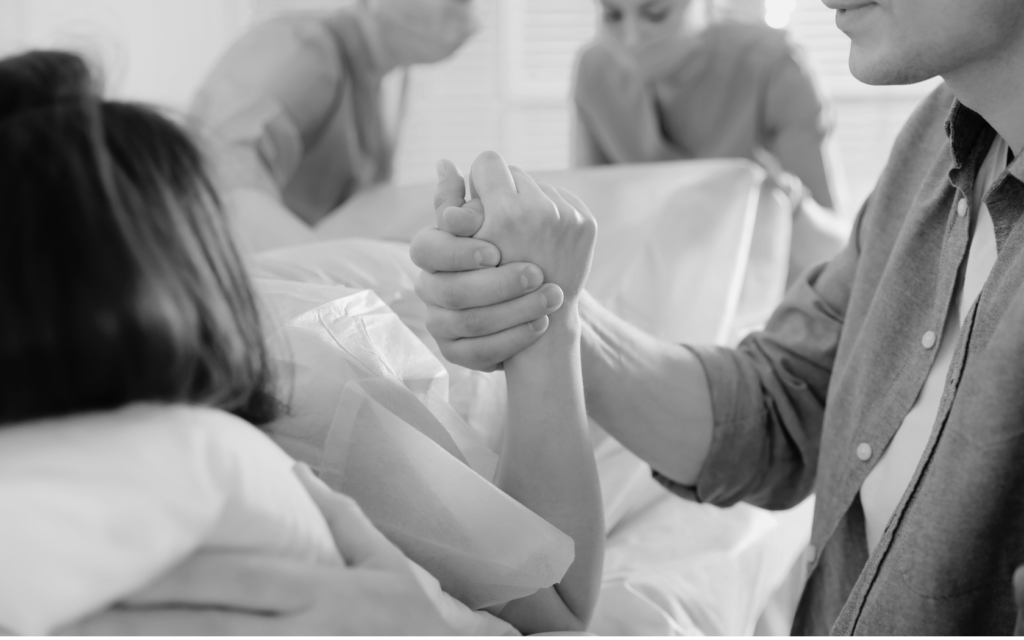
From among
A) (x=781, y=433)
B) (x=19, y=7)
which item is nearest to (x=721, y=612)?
(x=781, y=433)

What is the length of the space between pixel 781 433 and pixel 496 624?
39 centimetres

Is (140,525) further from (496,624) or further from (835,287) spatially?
(835,287)

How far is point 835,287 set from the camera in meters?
0.85

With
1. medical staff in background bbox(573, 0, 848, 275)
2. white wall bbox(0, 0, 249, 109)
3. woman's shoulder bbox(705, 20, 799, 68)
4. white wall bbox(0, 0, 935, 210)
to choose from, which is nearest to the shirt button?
medical staff in background bbox(573, 0, 848, 275)

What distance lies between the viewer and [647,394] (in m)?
0.75

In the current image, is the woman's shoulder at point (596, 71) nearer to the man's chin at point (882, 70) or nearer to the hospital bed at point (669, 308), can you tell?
the hospital bed at point (669, 308)

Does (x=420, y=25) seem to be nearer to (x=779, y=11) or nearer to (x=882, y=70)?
(x=882, y=70)

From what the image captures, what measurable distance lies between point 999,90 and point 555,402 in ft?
1.26

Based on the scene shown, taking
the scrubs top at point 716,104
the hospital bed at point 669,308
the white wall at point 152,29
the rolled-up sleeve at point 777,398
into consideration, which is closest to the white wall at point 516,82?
the white wall at point 152,29

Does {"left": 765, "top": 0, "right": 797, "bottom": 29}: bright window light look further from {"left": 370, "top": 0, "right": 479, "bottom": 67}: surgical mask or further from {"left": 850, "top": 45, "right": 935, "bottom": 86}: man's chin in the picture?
{"left": 850, "top": 45, "right": 935, "bottom": 86}: man's chin

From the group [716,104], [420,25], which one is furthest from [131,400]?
[716,104]

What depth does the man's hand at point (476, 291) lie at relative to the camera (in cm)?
60

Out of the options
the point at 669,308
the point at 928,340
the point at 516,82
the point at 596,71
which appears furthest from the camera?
the point at 516,82

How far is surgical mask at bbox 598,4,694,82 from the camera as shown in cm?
161
